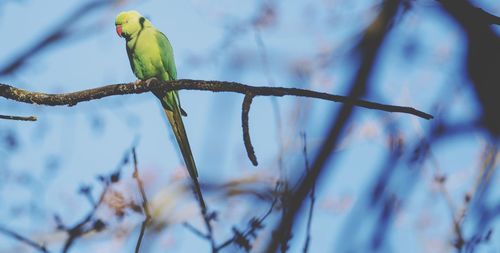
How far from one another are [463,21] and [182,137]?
5.79 feet

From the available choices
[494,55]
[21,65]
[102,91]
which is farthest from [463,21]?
[21,65]

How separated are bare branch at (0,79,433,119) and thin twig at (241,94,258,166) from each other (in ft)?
0.10

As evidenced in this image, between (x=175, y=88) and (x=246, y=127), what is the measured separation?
461mm

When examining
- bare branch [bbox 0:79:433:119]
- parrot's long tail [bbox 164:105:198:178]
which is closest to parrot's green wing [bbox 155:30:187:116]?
parrot's long tail [bbox 164:105:198:178]

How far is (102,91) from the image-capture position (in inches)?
90.0

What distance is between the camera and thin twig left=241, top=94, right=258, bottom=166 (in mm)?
1792

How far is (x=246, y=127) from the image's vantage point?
1.86 metres

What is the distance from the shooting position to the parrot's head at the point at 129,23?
12.8 ft

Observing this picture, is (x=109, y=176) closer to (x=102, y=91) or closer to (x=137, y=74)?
(x=102, y=91)

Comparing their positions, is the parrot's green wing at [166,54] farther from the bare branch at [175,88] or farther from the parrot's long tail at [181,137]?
the bare branch at [175,88]

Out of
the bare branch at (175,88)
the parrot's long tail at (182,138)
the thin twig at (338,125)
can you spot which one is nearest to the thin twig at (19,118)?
the bare branch at (175,88)

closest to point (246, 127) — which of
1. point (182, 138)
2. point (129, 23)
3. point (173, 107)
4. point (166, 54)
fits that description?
point (182, 138)

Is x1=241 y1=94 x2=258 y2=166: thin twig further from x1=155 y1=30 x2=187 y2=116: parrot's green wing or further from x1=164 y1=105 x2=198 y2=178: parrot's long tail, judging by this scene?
x1=155 y1=30 x2=187 y2=116: parrot's green wing

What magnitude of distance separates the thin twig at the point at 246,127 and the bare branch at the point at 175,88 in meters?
0.03
